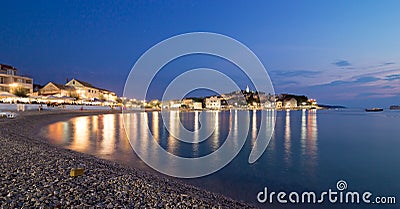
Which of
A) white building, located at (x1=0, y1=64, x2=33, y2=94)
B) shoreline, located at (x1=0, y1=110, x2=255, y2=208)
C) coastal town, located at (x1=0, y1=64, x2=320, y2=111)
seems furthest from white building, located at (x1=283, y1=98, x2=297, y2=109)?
shoreline, located at (x1=0, y1=110, x2=255, y2=208)

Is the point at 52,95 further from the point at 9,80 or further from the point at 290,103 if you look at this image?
the point at 290,103

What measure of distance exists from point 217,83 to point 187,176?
5124 mm

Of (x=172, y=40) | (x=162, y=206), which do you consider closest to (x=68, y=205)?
(x=162, y=206)

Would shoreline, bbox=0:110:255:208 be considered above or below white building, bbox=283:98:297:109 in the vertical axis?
below

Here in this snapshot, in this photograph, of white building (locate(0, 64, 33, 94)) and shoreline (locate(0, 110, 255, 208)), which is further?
white building (locate(0, 64, 33, 94))

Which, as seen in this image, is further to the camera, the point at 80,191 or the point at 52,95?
the point at 52,95

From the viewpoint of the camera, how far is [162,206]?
14.0 ft

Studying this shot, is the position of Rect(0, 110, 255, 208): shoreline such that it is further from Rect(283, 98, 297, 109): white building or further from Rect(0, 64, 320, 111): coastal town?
Rect(283, 98, 297, 109): white building

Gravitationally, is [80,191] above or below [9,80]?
below

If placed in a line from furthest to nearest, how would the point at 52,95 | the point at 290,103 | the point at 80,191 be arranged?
the point at 290,103, the point at 52,95, the point at 80,191

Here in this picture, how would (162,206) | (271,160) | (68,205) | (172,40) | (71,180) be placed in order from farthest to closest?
(271,160), (172,40), (71,180), (162,206), (68,205)

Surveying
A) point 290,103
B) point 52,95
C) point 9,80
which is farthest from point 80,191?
point 290,103

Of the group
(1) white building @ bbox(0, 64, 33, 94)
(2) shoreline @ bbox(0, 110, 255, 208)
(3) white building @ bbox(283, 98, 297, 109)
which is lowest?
(2) shoreline @ bbox(0, 110, 255, 208)

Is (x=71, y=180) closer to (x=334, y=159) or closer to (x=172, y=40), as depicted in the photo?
(x=172, y=40)
